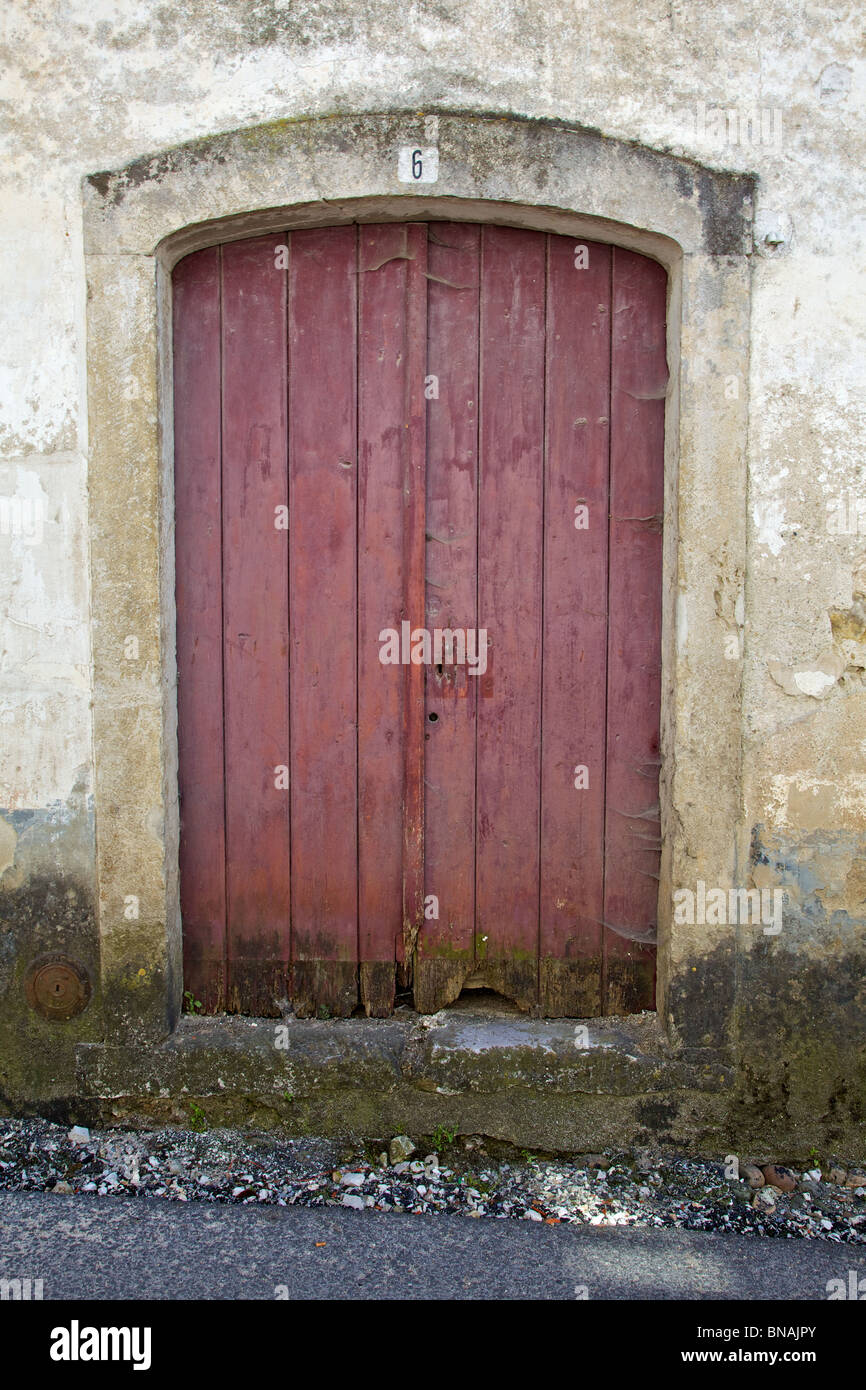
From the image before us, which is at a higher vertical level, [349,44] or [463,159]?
[349,44]

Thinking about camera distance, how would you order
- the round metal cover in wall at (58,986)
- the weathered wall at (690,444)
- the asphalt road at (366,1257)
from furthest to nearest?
1. the round metal cover in wall at (58,986)
2. the weathered wall at (690,444)
3. the asphalt road at (366,1257)

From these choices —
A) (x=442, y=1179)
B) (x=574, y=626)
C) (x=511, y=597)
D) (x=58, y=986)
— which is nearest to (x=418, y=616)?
(x=511, y=597)

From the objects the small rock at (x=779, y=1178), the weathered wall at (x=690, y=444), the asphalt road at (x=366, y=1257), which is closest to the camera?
the asphalt road at (x=366, y=1257)

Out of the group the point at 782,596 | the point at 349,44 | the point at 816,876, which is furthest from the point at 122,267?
the point at 816,876

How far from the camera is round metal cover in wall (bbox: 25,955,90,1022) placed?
121 inches

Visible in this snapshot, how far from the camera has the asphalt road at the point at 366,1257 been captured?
2.50 meters

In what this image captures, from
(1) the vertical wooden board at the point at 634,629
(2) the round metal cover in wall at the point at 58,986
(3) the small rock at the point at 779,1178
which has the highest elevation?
(1) the vertical wooden board at the point at 634,629

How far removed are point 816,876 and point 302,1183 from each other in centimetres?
179

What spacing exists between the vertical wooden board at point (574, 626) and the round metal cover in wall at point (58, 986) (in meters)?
1.46

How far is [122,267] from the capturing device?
2891mm

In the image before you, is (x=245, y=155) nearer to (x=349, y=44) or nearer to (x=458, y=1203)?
(x=349, y=44)

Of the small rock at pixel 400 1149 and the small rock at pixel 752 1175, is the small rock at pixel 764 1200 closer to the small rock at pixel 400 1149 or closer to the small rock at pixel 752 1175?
the small rock at pixel 752 1175

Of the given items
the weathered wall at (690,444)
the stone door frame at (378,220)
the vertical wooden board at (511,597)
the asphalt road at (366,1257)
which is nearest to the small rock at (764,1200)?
the asphalt road at (366,1257)
